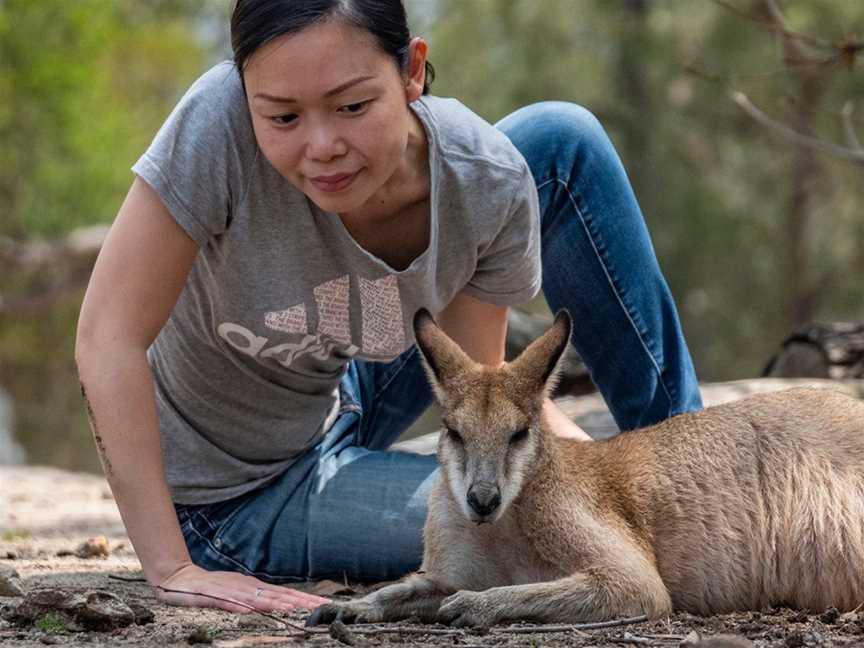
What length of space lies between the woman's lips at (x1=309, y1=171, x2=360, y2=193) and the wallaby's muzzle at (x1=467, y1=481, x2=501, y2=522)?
0.83m

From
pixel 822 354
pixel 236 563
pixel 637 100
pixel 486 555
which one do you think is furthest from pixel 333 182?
pixel 637 100

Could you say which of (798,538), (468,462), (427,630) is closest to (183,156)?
(468,462)

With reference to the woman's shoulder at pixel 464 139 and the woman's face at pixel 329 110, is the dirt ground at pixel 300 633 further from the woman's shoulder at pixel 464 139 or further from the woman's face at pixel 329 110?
the woman's shoulder at pixel 464 139

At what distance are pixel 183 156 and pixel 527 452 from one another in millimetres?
1199

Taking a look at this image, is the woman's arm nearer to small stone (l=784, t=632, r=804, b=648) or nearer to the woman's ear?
the woman's ear

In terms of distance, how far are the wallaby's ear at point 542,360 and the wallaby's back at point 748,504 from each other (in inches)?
9.7

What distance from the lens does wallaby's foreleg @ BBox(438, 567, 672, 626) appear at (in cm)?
335

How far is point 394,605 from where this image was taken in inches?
139

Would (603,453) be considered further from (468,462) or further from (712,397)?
(712,397)

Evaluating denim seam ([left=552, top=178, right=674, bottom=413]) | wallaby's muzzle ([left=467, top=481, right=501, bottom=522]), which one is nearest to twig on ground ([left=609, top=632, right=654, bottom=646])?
wallaby's muzzle ([left=467, top=481, right=501, bottom=522])

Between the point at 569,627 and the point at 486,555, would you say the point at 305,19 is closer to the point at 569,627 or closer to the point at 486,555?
the point at 486,555

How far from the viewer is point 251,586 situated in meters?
3.69

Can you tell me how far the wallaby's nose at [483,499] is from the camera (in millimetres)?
3406

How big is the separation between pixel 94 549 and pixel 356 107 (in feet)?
7.14
